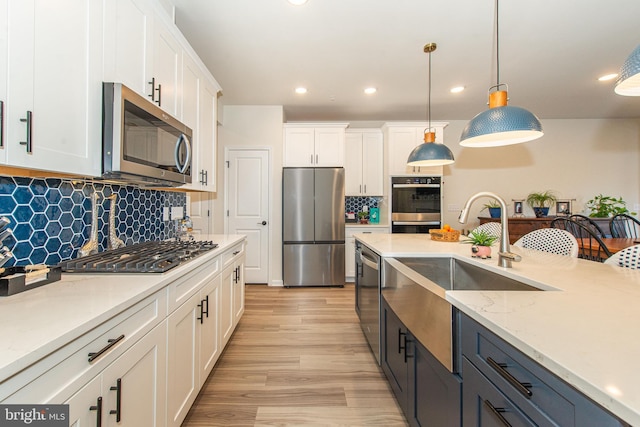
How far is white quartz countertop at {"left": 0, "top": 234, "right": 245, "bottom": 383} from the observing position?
56cm

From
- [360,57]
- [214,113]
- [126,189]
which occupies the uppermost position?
[360,57]

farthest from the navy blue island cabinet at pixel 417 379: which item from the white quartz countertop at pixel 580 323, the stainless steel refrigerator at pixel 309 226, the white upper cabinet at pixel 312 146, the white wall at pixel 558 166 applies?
the white wall at pixel 558 166

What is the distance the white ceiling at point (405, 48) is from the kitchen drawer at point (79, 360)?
89.6 inches

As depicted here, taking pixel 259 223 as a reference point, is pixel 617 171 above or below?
above

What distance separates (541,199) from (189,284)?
5490mm

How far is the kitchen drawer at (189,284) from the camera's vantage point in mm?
1200

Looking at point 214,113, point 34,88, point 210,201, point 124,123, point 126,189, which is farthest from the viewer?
point 210,201

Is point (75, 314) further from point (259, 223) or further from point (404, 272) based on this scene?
point (259, 223)

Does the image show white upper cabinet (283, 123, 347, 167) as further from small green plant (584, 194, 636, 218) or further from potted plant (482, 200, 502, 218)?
small green plant (584, 194, 636, 218)

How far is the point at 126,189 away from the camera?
182 centimetres

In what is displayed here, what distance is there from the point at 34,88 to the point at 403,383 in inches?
79.7

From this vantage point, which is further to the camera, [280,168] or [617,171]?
[617,171]

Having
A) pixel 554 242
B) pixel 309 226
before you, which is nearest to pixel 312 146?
pixel 309 226

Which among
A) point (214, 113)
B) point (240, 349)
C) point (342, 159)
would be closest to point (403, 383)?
point (240, 349)
